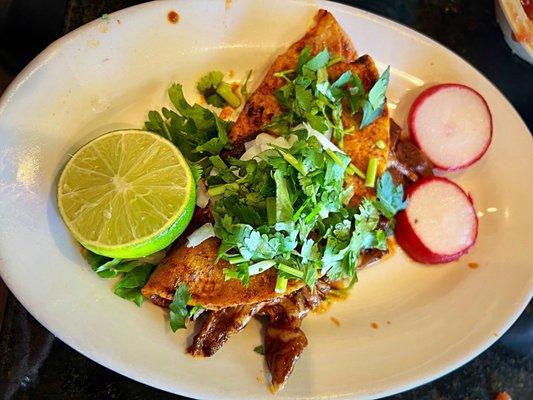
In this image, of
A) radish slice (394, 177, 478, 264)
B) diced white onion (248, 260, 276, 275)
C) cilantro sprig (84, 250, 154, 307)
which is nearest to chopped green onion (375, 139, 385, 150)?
radish slice (394, 177, 478, 264)

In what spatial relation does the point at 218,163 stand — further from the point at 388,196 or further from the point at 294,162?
the point at 388,196

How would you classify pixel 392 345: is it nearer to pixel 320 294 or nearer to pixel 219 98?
pixel 320 294

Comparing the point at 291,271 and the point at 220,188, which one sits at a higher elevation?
the point at 220,188

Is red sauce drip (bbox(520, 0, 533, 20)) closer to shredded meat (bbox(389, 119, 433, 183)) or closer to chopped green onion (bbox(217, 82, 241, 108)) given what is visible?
shredded meat (bbox(389, 119, 433, 183))

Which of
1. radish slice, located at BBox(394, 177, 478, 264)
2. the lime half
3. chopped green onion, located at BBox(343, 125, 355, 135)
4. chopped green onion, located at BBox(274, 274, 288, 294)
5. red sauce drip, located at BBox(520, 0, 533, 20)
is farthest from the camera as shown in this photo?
red sauce drip, located at BBox(520, 0, 533, 20)

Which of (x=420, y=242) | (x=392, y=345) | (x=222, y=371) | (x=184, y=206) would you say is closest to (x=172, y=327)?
(x=222, y=371)

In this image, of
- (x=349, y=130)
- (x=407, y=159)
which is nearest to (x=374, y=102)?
(x=349, y=130)
